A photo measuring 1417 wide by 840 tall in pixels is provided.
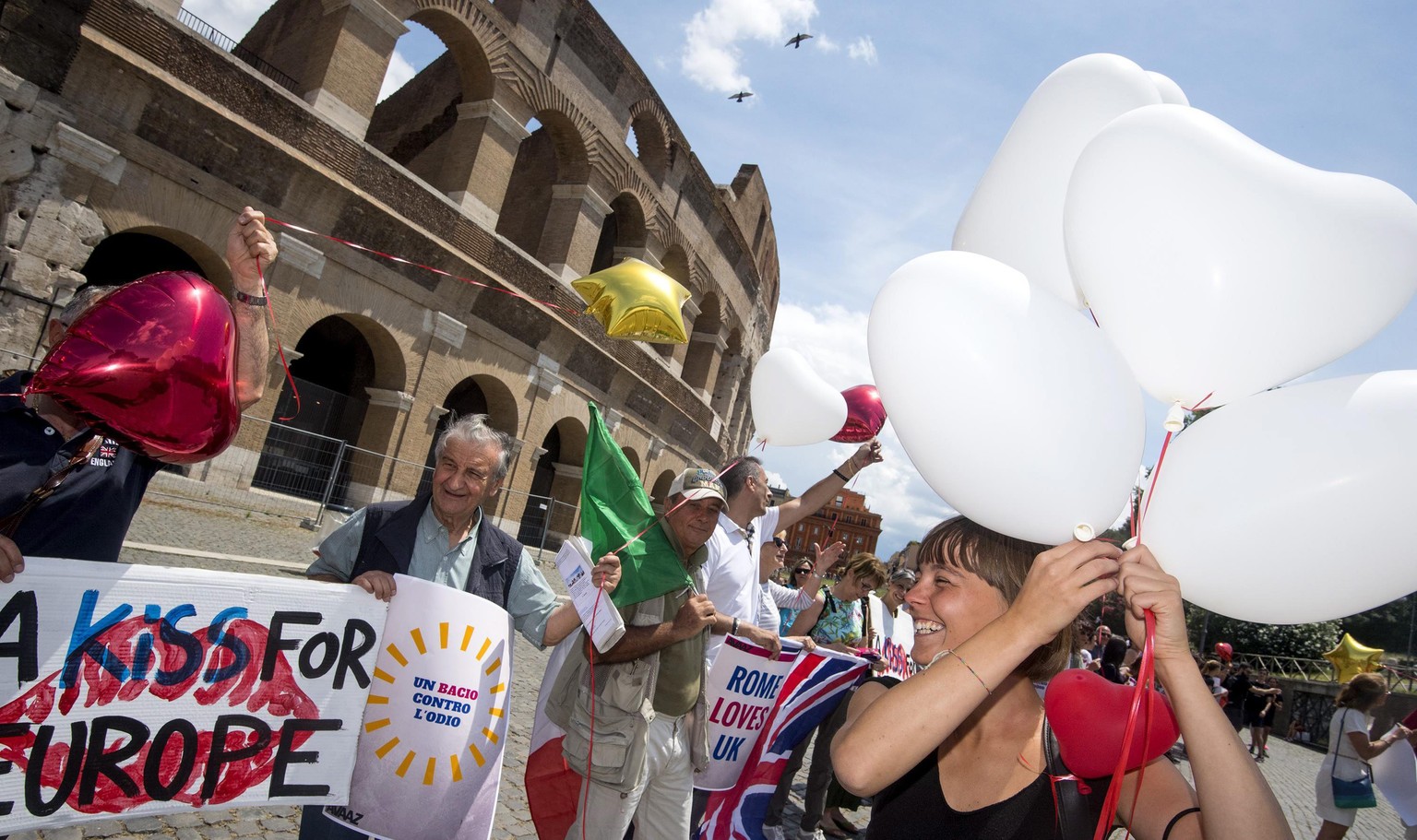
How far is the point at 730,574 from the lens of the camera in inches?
139

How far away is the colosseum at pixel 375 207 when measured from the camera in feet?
26.6

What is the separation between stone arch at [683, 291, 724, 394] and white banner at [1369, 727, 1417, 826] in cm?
1581

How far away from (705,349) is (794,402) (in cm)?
1587

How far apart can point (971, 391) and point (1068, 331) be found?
219 mm

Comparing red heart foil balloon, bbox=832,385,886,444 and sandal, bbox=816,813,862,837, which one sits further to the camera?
red heart foil balloon, bbox=832,385,886,444

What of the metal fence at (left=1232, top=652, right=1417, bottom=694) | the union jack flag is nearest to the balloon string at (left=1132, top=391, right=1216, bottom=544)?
the union jack flag

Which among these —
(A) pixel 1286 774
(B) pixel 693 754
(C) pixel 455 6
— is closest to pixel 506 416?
(C) pixel 455 6

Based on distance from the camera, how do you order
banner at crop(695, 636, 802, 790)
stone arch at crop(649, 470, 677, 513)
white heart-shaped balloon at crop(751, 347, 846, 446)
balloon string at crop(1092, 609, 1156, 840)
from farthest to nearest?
stone arch at crop(649, 470, 677, 513) < white heart-shaped balloon at crop(751, 347, 846, 446) < banner at crop(695, 636, 802, 790) < balloon string at crop(1092, 609, 1156, 840)

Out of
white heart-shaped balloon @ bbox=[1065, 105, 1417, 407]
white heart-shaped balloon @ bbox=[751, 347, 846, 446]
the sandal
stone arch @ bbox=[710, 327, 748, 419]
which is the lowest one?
the sandal

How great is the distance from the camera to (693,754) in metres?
3.00

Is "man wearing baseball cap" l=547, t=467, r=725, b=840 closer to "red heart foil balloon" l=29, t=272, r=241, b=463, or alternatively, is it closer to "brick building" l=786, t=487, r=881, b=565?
"red heart foil balloon" l=29, t=272, r=241, b=463

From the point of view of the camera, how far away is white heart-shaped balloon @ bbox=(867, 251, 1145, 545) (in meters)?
1.41

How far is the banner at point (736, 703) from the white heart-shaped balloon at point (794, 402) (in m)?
1.36

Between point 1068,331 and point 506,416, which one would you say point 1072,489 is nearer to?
point 1068,331
